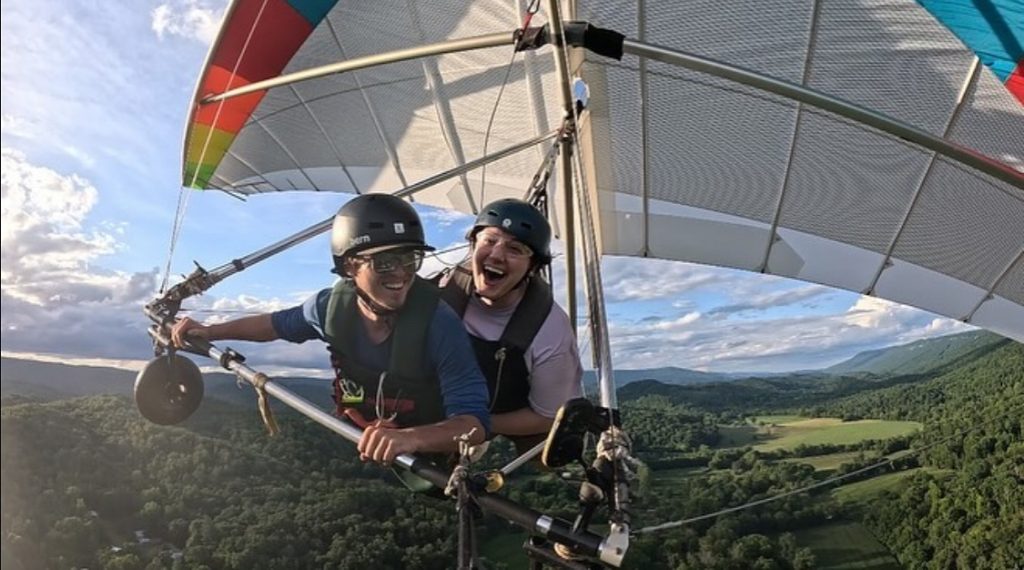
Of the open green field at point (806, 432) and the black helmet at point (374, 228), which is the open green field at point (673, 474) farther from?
the black helmet at point (374, 228)

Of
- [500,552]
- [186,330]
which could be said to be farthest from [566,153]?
[500,552]

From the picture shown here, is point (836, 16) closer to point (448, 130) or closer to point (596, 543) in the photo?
point (448, 130)

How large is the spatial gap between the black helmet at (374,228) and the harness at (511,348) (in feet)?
1.03

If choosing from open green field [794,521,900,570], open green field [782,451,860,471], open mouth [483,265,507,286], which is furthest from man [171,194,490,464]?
open green field [782,451,860,471]

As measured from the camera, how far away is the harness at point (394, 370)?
6.83 ft

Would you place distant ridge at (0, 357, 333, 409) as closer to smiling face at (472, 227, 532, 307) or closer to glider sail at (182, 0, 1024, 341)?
smiling face at (472, 227, 532, 307)

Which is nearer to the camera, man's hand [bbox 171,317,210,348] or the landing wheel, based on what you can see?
man's hand [bbox 171,317,210,348]

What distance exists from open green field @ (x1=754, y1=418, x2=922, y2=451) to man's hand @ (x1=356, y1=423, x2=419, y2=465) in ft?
152

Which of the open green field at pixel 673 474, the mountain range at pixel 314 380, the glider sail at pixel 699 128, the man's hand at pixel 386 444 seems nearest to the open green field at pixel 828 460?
the open green field at pixel 673 474

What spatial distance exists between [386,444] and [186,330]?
1716mm

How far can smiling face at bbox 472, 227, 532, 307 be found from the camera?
2.37 metres

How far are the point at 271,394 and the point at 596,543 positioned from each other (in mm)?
1394

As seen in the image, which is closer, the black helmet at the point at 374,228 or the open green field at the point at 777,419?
the black helmet at the point at 374,228

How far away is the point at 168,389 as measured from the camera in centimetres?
345
